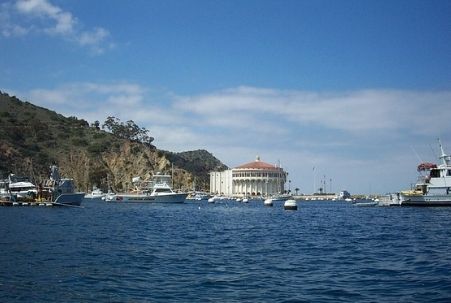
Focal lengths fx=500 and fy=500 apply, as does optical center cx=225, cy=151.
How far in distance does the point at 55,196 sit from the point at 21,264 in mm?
74939

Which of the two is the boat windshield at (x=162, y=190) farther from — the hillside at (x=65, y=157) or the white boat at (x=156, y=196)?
the hillside at (x=65, y=157)

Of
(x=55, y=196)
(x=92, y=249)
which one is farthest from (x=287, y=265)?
(x=55, y=196)

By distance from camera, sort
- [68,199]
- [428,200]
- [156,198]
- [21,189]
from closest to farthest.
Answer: [68,199]
[428,200]
[21,189]
[156,198]

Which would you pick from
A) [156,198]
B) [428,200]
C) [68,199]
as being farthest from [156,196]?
[428,200]

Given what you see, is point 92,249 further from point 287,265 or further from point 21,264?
point 287,265

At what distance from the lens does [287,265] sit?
2400cm

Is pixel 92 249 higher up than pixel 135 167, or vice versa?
pixel 135 167

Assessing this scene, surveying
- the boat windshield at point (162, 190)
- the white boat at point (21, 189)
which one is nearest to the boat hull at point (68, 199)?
the white boat at point (21, 189)

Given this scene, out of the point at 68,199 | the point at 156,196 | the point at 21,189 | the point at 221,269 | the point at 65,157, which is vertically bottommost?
the point at 221,269

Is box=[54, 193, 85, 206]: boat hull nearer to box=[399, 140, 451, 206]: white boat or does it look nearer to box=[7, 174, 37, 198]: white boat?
box=[7, 174, 37, 198]: white boat

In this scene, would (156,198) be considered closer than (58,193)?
No

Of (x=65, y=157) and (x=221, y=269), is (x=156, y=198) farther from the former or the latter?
(x=221, y=269)

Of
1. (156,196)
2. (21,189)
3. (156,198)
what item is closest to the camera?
(21,189)

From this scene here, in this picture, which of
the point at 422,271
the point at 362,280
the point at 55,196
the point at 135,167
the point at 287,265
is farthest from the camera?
the point at 135,167
